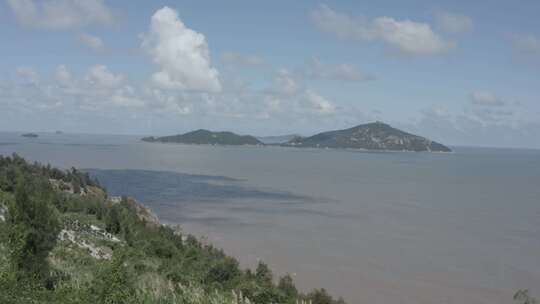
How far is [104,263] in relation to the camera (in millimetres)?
26422

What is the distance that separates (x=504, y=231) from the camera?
2813 inches

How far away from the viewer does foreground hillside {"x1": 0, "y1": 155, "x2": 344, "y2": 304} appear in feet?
56.4

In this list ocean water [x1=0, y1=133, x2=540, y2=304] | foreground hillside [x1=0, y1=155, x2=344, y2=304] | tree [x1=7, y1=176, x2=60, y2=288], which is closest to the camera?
foreground hillside [x1=0, y1=155, x2=344, y2=304]

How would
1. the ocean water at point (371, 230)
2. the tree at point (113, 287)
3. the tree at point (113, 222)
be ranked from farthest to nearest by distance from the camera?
the tree at point (113, 222), the ocean water at point (371, 230), the tree at point (113, 287)

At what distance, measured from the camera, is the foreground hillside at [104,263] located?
1720cm

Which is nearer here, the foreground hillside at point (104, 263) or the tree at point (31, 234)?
the foreground hillside at point (104, 263)

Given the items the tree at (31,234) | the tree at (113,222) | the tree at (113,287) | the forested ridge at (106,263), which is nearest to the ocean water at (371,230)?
the forested ridge at (106,263)

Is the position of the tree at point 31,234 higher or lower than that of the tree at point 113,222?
higher

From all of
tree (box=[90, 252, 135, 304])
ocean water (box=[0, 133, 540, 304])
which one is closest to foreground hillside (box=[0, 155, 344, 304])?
tree (box=[90, 252, 135, 304])

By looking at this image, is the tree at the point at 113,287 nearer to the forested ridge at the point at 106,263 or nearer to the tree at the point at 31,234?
the forested ridge at the point at 106,263

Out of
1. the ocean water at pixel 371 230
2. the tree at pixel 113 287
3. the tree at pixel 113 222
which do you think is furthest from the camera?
the tree at pixel 113 222

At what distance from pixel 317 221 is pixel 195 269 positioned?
38975 millimetres

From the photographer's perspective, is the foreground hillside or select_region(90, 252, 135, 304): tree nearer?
select_region(90, 252, 135, 304): tree

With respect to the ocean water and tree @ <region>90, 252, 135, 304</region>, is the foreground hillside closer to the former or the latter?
tree @ <region>90, 252, 135, 304</region>
